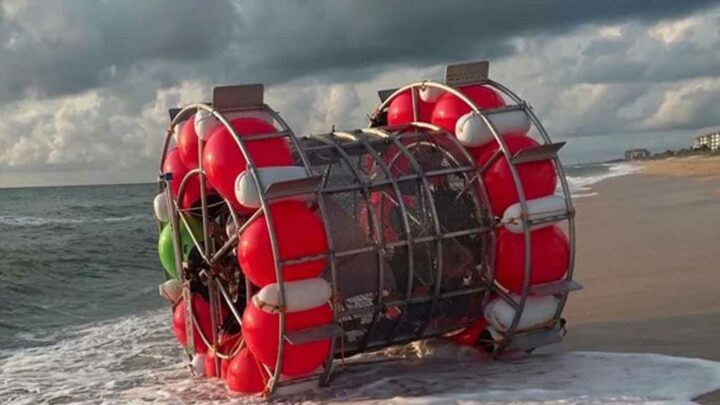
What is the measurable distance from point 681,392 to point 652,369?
0.74 m

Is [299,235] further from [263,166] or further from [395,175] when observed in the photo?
[395,175]

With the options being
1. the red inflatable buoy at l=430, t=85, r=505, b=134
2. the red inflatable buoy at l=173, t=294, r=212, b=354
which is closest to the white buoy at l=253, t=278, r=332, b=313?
the red inflatable buoy at l=173, t=294, r=212, b=354

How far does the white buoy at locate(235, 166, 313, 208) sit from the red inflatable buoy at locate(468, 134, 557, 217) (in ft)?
6.56

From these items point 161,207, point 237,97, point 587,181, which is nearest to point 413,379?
point 237,97

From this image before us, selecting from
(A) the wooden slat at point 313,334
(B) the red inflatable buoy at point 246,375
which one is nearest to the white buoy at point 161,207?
(B) the red inflatable buoy at point 246,375

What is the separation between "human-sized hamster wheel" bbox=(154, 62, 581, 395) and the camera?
7355 mm

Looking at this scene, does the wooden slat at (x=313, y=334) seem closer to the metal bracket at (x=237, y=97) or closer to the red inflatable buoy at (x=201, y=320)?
the red inflatable buoy at (x=201, y=320)

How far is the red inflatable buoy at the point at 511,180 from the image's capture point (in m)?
8.39

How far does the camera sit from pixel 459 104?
29.7ft

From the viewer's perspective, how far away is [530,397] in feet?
23.9

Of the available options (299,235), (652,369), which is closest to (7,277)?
(299,235)

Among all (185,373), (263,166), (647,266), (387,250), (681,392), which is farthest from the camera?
(647,266)

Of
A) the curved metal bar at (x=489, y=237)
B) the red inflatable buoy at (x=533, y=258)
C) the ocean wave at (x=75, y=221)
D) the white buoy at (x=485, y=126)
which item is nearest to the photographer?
the red inflatable buoy at (x=533, y=258)

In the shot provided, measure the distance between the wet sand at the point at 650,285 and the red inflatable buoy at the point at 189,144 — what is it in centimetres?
425
